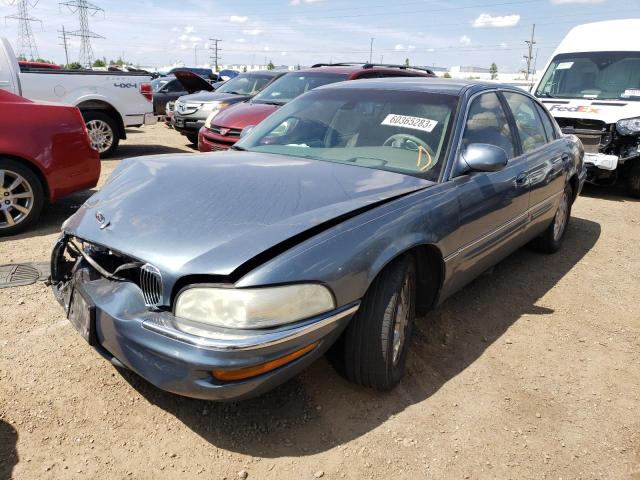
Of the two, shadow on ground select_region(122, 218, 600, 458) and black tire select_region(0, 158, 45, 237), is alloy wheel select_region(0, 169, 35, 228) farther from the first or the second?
shadow on ground select_region(122, 218, 600, 458)

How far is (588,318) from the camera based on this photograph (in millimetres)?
3643

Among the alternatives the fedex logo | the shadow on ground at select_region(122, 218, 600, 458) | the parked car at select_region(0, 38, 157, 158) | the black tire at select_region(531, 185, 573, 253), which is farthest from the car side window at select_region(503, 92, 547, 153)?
the parked car at select_region(0, 38, 157, 158)

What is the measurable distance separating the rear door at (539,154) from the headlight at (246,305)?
247 centimetres

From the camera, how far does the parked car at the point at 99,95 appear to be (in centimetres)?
788

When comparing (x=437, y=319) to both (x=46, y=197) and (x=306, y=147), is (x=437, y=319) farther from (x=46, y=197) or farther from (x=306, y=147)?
(x=46, y=197)

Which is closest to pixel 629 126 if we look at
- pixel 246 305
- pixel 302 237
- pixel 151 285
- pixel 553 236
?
pixel 553 236

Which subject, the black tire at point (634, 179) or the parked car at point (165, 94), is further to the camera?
the parked car at point (165, 94)

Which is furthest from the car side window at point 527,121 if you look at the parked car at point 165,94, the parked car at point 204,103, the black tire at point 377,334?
the parked car at point 165,94


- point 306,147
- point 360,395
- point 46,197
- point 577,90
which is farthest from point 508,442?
point 577,90

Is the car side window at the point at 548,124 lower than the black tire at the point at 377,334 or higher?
higher

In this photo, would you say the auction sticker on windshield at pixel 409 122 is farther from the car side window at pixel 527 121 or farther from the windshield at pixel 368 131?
the car side window at pixel 527 121

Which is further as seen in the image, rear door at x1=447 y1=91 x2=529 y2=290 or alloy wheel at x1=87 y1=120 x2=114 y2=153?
alloy wheel at x1=87 y1=120 x2=114 y2=153

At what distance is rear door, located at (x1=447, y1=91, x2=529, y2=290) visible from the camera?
9.73 feet

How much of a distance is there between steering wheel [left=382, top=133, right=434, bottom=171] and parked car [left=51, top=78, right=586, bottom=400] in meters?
0.01
